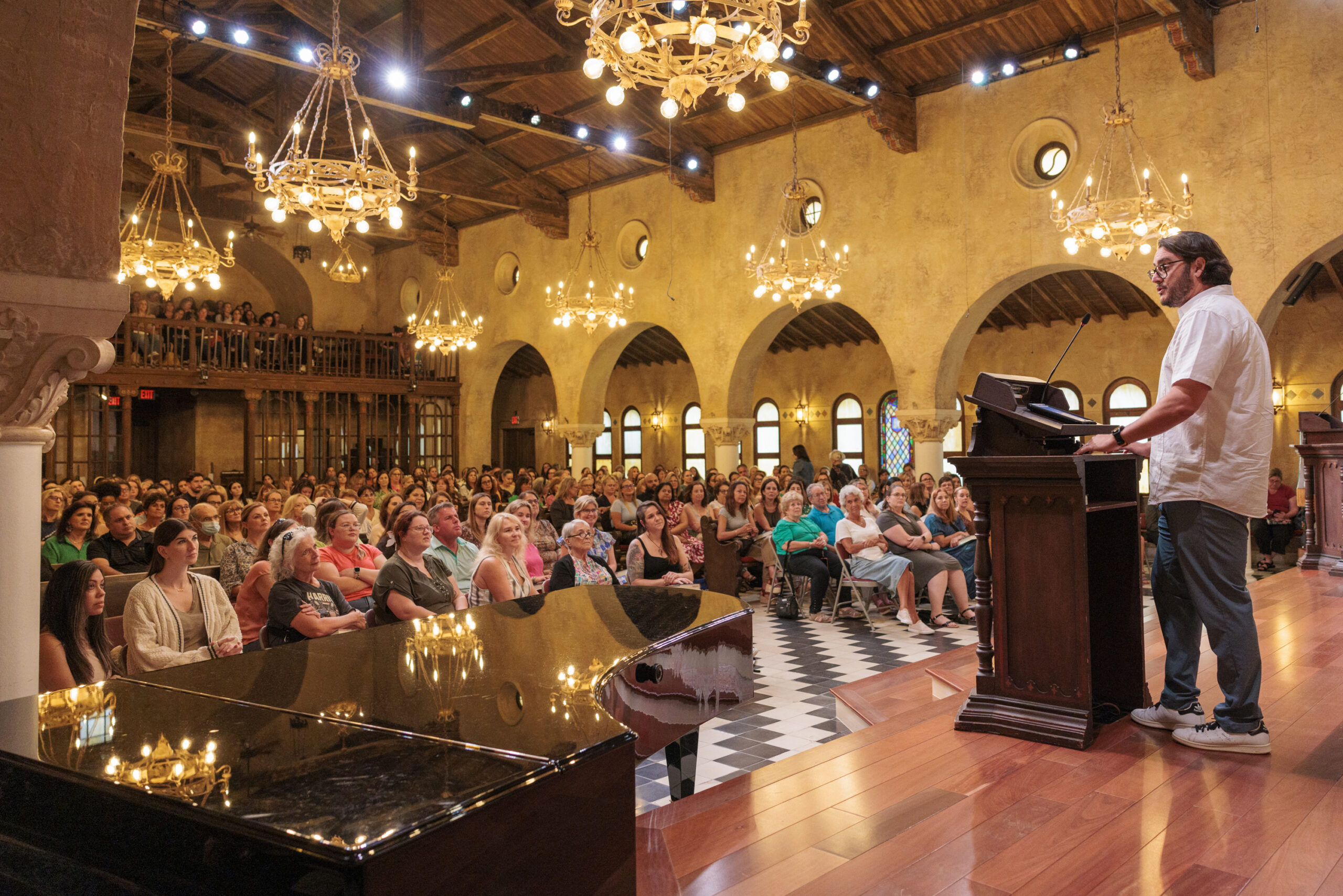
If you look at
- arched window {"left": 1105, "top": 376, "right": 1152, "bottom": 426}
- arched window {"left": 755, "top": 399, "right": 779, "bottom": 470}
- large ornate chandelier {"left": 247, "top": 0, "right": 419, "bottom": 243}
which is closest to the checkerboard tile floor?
large ornate chandelier {"left": 247, "top": 0, "right": 419, "bottom": 243}

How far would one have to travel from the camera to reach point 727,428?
1402cm

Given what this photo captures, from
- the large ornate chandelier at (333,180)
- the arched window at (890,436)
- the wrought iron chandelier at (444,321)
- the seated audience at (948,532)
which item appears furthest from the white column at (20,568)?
the arched window at (890,436)

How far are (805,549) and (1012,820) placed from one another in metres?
5.87

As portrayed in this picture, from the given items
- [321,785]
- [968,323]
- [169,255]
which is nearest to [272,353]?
[169,255]

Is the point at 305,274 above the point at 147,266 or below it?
above

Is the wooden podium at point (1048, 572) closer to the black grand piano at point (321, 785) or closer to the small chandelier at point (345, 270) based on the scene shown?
the black grand piano at point (321, 785)

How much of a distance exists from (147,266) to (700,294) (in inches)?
291

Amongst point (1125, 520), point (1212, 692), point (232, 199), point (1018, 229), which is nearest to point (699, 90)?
point (1125, 520)

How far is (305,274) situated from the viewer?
18953mm

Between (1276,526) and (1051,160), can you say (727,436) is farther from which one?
(1276,526)

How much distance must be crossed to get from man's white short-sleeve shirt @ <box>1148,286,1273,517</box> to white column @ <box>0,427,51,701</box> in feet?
11.8

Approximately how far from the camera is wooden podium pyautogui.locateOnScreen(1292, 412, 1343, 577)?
23.4 feet

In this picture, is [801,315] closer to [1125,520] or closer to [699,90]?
[699,90]

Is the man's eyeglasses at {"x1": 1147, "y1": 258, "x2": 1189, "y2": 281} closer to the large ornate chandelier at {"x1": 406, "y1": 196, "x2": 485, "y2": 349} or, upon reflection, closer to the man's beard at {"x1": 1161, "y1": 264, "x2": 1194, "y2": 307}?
the man's beard at {"x1": 1161, "y1": 264, "x2": 1194, "y2": 307}
